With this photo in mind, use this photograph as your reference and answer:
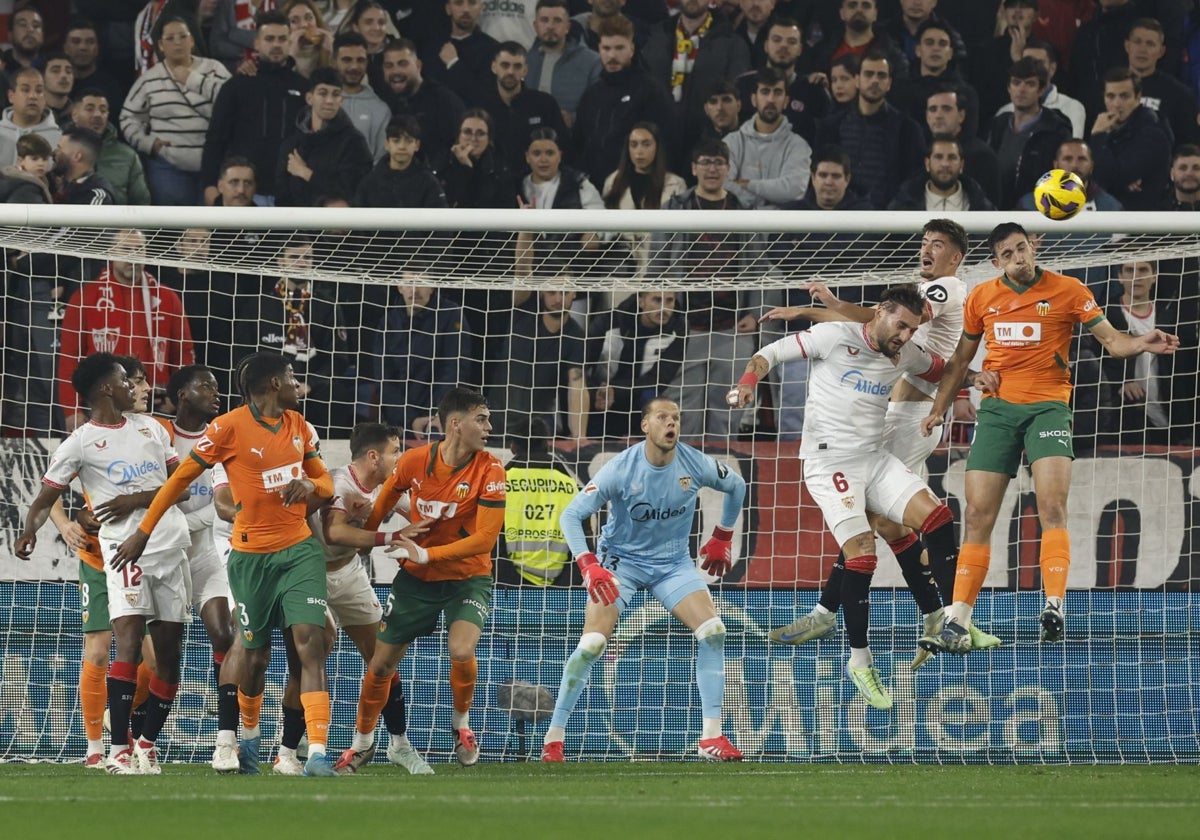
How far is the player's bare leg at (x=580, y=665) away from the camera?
1044 centimetres

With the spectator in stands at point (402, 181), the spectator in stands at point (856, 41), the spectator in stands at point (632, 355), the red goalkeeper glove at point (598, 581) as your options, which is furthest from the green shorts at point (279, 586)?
the spectator in stands at point (856, 41)

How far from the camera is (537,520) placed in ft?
39.0

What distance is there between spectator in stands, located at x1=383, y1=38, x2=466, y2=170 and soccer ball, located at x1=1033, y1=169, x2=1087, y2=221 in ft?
19.2

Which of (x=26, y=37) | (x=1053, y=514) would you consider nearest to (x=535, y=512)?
(x=1053, y=514)

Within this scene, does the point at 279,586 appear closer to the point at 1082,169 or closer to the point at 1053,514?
the point at 1053,514

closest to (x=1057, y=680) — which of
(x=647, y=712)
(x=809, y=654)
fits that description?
(x=809, y=654)

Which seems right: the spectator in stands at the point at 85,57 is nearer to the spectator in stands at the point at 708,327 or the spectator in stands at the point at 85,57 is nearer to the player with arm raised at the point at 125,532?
the spectator in stands at the point at 708,327

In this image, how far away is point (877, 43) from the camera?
14.7 metres

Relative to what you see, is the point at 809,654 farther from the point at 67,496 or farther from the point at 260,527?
the point at 67,496

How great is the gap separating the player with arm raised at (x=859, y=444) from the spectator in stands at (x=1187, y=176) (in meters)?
3.89

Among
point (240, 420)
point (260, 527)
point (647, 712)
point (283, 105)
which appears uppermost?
point (283, 105)

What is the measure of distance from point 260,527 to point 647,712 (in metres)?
3.79

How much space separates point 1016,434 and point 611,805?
3764 mm

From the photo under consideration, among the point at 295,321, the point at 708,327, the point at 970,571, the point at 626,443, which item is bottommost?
the point at 970,571
